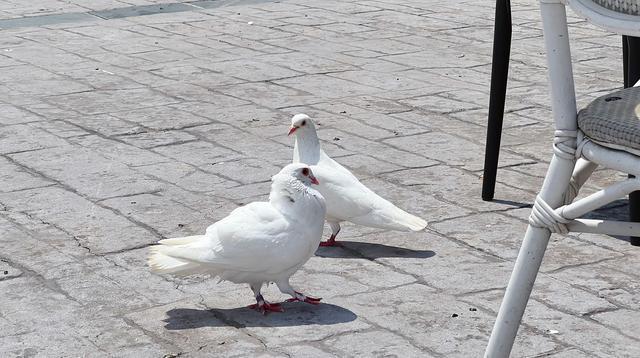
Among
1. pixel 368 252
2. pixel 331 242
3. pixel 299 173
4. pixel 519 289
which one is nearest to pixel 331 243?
pixel 331 242

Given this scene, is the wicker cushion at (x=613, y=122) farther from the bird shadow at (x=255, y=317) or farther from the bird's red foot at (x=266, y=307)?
the bird's red foot at (x=266, y=307)

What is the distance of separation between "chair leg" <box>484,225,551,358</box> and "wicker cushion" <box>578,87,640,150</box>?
0.82ft

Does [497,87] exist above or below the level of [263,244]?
above

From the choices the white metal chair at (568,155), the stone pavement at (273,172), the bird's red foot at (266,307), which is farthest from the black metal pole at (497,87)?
the white metal chair at (568,155)

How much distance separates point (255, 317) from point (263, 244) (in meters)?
0.24

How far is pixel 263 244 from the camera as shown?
11.4 ft

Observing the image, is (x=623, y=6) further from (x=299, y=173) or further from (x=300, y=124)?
(x=300, y=124)

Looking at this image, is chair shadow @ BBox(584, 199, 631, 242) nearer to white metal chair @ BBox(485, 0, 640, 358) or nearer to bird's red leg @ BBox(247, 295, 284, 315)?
bird's red leg @ BBox(247, 295, 284, 315)

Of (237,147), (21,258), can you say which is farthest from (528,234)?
(237,147)

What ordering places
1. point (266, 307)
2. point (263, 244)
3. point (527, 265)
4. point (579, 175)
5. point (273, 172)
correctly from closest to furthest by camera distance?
point (527, 265)
point (579, 175)
point (263, 244)
point (266, 307)
point (273, 172)

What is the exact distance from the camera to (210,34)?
8.20 m

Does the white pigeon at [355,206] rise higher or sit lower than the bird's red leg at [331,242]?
higher

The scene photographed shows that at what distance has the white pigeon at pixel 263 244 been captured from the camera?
11.4 feet

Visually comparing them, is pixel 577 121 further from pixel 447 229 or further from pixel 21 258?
pixel 21 258
